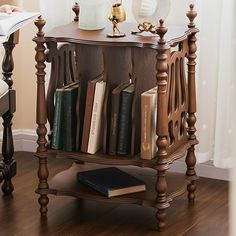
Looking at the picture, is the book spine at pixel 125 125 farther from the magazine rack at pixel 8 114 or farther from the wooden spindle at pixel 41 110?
the magazine rack at pixel 8 114

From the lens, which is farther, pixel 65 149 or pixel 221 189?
pixel 221 189

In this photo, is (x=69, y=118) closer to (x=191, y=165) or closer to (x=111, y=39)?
(x=111, y=39)

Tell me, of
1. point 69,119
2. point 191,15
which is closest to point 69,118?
point 69,119

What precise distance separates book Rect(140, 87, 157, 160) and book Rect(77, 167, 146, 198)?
152mm

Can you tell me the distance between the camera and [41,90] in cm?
226

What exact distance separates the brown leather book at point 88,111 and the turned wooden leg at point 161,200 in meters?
0.29

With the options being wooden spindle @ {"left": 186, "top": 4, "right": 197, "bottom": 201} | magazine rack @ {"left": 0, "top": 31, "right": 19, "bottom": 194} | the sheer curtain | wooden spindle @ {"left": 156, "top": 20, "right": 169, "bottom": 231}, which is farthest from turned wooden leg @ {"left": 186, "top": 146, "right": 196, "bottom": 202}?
magazine rack @ {"left": 0, "top": 31, "right": 19, "bottom": 194}

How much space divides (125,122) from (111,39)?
0.29m

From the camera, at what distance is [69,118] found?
2281mm

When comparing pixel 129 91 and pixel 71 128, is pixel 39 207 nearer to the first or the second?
pixel 71 128

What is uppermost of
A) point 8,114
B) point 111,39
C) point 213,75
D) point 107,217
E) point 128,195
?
point 111,39

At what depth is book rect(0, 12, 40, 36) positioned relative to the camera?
2.11m

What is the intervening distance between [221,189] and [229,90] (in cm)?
43

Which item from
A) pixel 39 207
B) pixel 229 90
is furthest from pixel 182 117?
pixel 39 207
